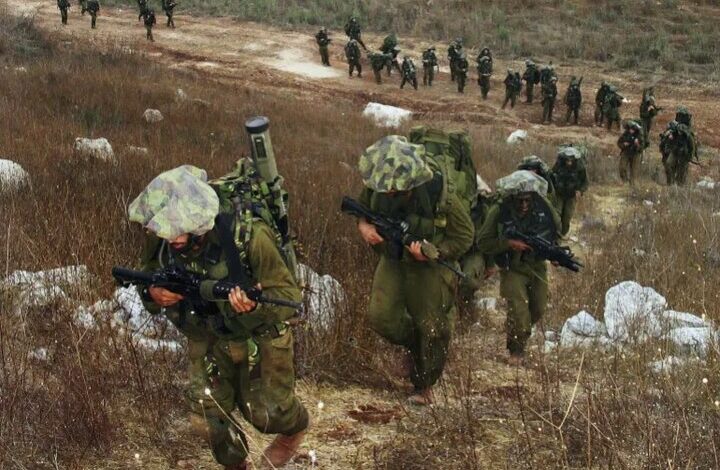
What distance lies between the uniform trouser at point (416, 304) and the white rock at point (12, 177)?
3354mm

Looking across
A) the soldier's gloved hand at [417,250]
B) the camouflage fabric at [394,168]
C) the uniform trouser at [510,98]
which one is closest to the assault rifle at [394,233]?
the soldier's gloved hand at [417,250]

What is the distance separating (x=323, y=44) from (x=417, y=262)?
16.3m

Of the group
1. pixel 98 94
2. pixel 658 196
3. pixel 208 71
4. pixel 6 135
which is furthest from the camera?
pixel 208 71

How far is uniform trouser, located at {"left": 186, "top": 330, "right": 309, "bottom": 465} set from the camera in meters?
2.82

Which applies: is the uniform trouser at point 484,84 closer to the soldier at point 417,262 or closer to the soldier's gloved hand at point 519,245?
the soldier's gloved hand at point 519,245

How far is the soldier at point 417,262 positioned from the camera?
3.51 metres

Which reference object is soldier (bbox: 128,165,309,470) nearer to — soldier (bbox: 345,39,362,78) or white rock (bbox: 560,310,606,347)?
white rock (bbox: 560,310,606,347)

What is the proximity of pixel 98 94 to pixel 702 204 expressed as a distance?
A: 8.37 meters

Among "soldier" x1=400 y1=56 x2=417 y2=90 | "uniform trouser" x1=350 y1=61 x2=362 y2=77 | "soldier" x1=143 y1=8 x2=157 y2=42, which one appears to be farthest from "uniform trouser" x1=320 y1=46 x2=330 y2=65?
"soldier" x1=143 y1=8 x2=157 y2=42

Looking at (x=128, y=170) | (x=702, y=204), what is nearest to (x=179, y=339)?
(x=128, y=170)

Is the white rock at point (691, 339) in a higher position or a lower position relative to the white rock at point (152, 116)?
lower

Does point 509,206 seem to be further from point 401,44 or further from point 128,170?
point 401,44

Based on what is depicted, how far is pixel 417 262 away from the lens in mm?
3781

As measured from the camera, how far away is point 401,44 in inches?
890
